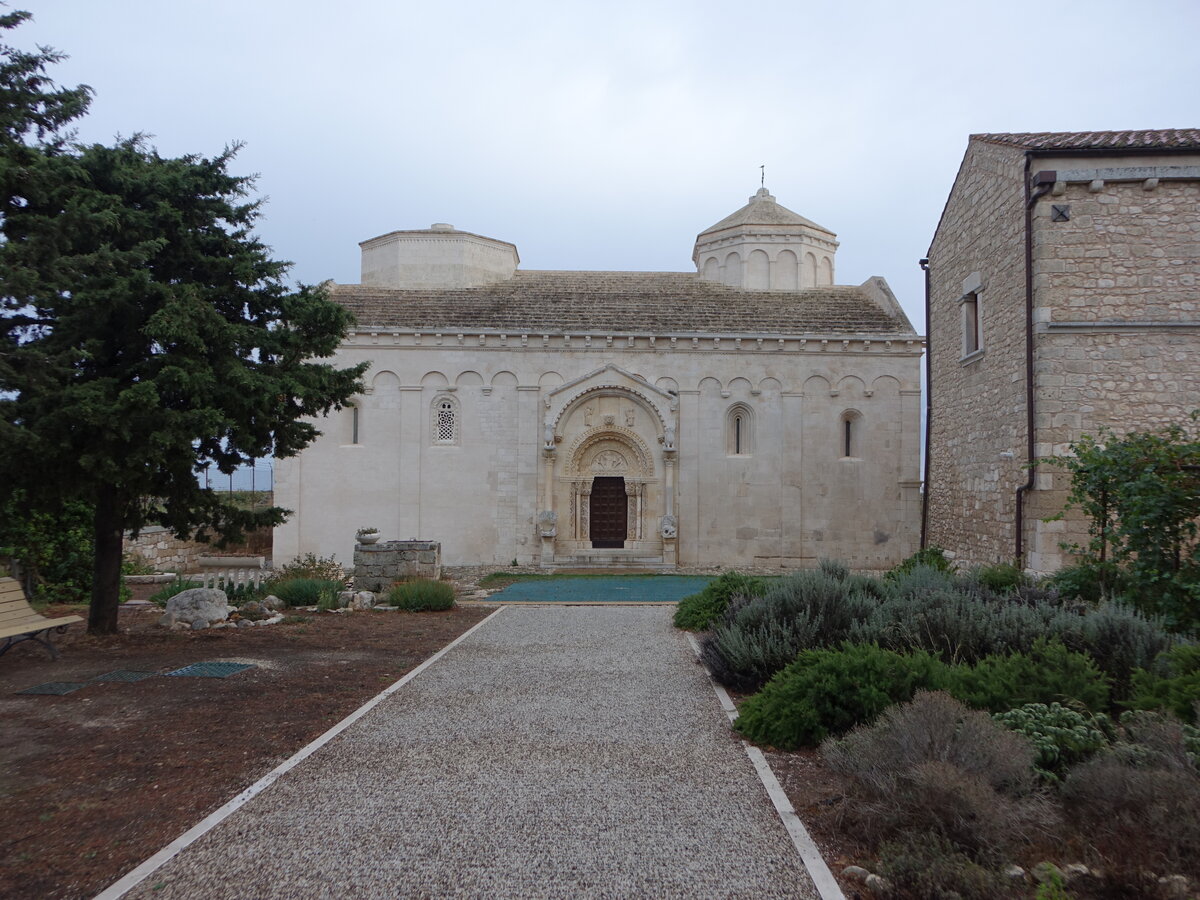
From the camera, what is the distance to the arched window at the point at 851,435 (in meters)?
24.4

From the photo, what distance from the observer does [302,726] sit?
643 cm

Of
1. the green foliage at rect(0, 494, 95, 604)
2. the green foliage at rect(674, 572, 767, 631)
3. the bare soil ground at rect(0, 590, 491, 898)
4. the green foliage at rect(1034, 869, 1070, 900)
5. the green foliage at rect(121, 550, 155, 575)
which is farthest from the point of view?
the green foliage at rect(121, 550, 155, 575)

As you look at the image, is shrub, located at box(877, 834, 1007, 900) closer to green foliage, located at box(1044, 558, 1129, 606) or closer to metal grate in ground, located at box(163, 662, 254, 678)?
green foliage, located at box(1044, 558, 1129, 606)

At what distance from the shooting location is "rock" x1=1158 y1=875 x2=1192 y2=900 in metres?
3.30

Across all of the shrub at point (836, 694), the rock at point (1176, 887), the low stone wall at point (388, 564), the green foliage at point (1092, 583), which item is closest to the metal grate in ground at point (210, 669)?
the shrub at point (836, 694)

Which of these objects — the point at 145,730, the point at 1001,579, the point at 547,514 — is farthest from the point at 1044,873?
the point at 547,514

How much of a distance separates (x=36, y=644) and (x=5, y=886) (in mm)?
7158

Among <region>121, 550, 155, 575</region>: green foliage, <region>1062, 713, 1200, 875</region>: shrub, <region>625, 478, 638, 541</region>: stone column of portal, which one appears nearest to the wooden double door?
<region>625, 478, 638, 541</region>: stone column of portal

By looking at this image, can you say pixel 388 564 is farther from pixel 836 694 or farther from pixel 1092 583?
pixel 1092 583

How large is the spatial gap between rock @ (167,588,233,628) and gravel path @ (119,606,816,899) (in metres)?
5.00

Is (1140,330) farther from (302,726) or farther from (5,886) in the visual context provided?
(5,886)

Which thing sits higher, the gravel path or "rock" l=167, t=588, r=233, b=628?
"rock" l=167, t=588, r=233, b=628

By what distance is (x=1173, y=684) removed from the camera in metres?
5.17

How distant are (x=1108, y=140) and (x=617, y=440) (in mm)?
14675
